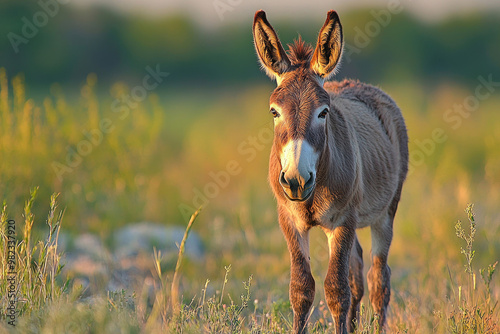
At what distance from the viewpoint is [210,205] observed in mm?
11953

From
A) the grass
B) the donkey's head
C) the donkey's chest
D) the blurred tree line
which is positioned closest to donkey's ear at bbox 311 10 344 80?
the donkey's head

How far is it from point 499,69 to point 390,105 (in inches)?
1010

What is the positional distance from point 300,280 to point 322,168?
97 cm

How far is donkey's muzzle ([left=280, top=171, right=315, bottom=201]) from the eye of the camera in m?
A: 3.75

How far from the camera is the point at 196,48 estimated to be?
3681 cm

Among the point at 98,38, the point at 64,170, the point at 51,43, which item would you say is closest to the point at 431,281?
the point at 64,170

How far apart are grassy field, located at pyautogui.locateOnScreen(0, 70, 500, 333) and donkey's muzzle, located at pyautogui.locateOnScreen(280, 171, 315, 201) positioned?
94 centimetres

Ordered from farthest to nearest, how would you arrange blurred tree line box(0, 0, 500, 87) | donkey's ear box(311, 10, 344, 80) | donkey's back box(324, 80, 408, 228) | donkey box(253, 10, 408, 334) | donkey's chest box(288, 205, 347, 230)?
blurred tree line box(0, 0, 500, 87), donkey's back box(324, 80, 408, 228), donkey's chest box(288, 205, 347, 230), donkey's ear box(311, 10, 344, 80), donkey box(253, 10, 408, 334)

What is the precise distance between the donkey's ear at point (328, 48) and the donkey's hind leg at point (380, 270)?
2.04 meters

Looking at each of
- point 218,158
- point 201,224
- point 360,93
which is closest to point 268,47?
point 360,93

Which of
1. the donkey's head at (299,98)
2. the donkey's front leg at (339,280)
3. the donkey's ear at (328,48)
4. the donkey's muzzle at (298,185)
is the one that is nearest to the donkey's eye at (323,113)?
the donkey's head at (299,98)

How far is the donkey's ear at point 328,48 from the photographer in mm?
4426

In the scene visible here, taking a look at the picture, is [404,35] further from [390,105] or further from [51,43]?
[390,105]

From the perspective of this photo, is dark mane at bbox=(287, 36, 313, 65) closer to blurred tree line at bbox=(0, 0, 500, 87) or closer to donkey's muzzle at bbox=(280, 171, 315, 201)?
donkey's muzzle at bbox=(280, 171, 315, 201)
